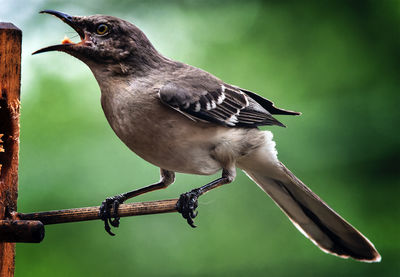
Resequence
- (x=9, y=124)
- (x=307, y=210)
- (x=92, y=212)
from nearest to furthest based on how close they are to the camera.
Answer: (x=92, y=212)
(x=9, y=124)
(x=307, y=210)

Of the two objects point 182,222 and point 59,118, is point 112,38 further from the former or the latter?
point 182,222

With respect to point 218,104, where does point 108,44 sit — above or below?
above

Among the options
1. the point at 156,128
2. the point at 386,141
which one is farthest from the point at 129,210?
the point at 386,141

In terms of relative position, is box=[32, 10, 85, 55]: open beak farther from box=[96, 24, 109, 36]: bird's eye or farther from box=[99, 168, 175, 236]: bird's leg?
box=[99, 168, 175, 236]: bird's leg

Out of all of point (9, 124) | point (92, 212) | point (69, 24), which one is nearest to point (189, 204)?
point (92, 212)

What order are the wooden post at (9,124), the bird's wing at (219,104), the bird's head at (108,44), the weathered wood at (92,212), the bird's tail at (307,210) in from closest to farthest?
the weathered wood at (92,212)
the wooden post at (9,124)
the bird's head at (108,44)
the bird's wing at (219,104)
the bird's tail at (307,210)

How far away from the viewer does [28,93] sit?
499 centimetres

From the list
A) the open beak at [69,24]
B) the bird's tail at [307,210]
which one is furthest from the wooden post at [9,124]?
the bird's tail at [307,210]

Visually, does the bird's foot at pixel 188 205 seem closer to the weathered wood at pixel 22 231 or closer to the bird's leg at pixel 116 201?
the bird's leg at pixel 116 201

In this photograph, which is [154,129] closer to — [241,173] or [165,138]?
[165,138]

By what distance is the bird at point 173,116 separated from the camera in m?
3.16

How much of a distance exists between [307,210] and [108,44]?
1866 mm

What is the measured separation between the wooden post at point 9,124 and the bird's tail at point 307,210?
5.31 ft

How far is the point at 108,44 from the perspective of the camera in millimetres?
3199
